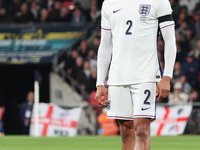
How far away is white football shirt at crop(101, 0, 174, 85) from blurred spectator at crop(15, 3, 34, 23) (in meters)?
15.1

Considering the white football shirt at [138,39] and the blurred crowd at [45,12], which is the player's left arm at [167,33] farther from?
the blurred crowd at [45,12]

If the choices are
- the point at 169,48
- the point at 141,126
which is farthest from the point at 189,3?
the point at 141,126

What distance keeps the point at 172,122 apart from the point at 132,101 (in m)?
9.71

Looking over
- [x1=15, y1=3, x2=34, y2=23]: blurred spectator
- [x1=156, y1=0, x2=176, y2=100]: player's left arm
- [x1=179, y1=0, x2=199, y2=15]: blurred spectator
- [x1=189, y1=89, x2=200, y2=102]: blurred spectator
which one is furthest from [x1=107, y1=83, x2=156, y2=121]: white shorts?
[x1=15, y1=3, x2=34, y2=23]: blurred spectator

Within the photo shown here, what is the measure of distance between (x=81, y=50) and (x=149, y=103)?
13.4m

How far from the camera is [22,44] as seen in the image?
18781 mm

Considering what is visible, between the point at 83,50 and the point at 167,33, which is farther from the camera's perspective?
the point at 83,50

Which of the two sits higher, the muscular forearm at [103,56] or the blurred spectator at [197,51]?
the muscular forearm at [103,56]

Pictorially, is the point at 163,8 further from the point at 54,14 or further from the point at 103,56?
the point at 54,14

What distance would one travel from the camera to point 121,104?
16.4 ft

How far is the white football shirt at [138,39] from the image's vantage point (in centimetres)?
487

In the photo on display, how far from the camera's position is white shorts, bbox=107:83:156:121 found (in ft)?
15.8

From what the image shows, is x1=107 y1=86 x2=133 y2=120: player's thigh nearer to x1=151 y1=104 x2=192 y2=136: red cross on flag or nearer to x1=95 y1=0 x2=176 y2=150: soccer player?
x1=95 y1=0 x2=176 y2=150: soccer player

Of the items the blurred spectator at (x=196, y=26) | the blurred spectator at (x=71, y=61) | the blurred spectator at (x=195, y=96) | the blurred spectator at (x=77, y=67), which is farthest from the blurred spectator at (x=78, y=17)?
the blurred spectator at (x=195, y=96)
